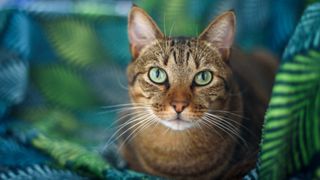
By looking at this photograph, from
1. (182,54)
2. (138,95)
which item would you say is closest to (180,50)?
(182,54)

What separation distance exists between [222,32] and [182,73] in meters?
0.10

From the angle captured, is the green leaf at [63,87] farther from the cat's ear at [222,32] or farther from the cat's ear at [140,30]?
the cat's ear at [222,32]

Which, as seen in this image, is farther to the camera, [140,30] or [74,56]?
[74,56]

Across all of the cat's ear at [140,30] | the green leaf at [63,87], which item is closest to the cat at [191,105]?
the cat's ear at [140,30]

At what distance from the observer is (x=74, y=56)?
1090mm

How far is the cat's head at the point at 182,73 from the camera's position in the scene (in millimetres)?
820

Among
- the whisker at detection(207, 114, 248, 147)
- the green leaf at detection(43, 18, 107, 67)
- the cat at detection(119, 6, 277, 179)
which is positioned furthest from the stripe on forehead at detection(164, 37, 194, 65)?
the green leaf at detection(43, 18, 107, 67)

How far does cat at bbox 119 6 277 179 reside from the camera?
830 mm

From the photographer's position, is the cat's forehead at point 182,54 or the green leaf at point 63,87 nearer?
the cat's forehead at point 182,54

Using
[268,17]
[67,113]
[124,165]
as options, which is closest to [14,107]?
[67,113]

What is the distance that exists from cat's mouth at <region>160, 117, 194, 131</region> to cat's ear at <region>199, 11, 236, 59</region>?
0.14 m

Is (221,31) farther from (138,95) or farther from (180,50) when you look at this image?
(138,95)

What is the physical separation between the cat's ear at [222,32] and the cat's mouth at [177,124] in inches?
5.3

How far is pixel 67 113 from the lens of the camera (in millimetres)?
1093
